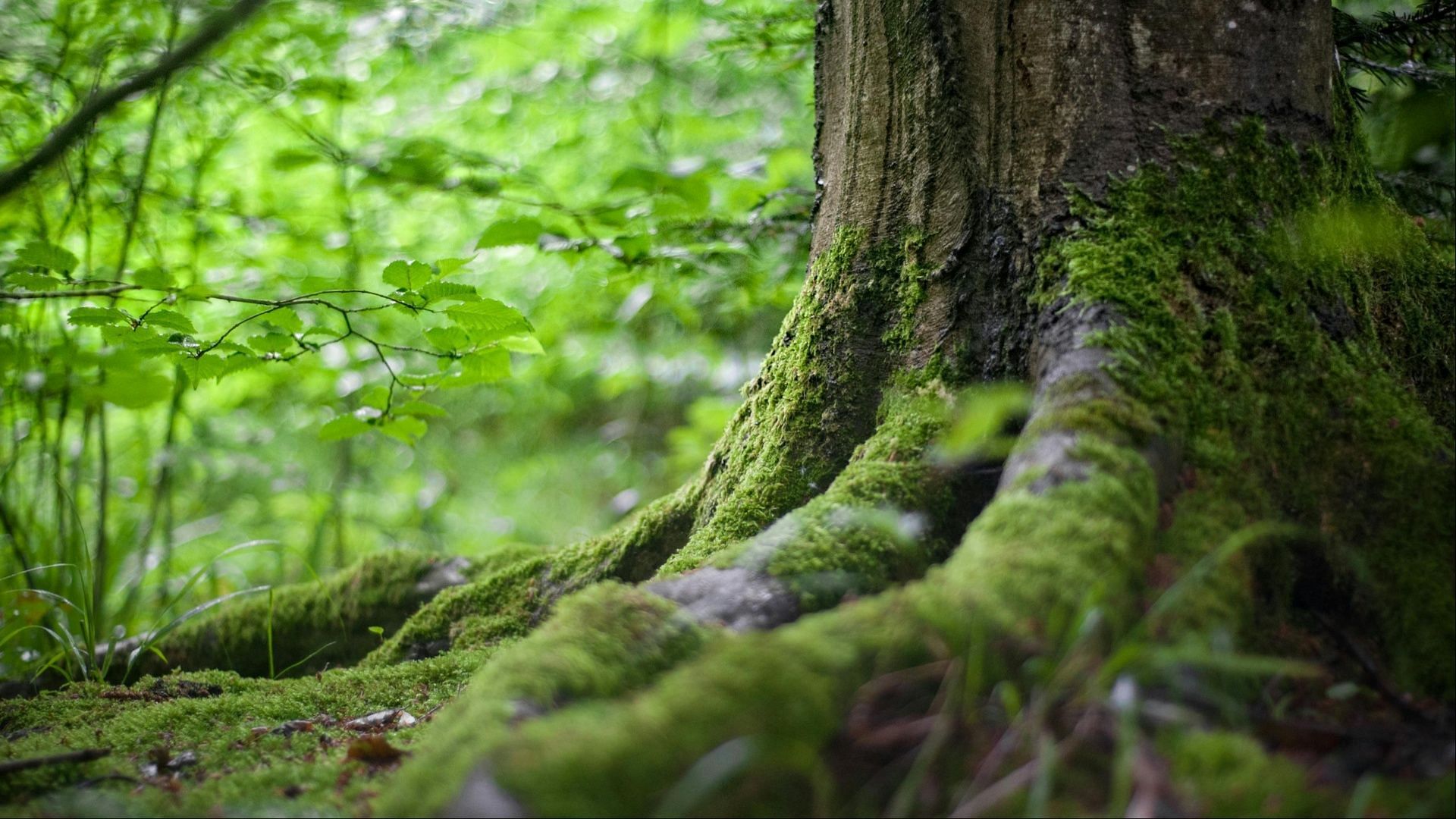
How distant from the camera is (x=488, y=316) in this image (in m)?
2.23

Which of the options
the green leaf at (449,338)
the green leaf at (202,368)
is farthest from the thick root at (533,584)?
the green leaf at (202,368)

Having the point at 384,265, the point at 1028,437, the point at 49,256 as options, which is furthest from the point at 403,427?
the point at 384,265

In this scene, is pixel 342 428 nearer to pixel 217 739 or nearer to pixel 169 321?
pixel 169 321

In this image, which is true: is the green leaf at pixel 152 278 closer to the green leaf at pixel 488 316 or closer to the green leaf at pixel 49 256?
the green leaf at pixel 49 256

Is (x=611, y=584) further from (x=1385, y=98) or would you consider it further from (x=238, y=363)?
(x=1385, y=98)

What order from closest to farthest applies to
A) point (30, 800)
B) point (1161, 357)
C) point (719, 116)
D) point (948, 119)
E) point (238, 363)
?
point (30, 800), point (1161, 357), point (948, 119), point (238, 363), point (719, 116)

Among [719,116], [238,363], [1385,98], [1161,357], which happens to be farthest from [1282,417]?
[719,116]

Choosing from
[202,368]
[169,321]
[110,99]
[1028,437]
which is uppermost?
[110,99]

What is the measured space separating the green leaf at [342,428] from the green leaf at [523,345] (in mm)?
519

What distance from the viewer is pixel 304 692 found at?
210cm

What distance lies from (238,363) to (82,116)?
87cm

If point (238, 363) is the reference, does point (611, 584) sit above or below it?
below

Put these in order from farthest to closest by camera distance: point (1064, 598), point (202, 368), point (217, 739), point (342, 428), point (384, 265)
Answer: point (384, 265) < point (342, 428) < point (202, 368) < point (217, 739) < point (1064, 598)

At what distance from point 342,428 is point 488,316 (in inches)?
26.8
